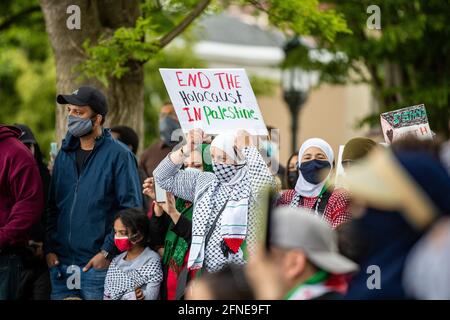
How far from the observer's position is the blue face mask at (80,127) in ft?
25.9

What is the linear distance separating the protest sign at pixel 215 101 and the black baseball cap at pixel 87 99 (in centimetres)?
50

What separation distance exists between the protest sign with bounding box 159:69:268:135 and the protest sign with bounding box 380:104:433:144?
3.47 ft

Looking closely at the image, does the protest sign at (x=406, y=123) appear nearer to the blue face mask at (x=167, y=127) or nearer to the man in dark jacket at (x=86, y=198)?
the man in dark jacket at (x=86, y=198)

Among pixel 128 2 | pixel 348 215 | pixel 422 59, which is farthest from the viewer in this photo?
pixel 422 59

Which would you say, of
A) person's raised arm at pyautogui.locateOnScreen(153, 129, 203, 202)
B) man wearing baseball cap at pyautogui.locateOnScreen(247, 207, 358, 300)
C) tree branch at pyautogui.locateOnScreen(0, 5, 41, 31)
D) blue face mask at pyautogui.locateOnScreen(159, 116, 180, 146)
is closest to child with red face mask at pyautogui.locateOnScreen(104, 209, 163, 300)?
person's raised arm at pyautogui.locateOnScreen(153, 129, 203, 202)

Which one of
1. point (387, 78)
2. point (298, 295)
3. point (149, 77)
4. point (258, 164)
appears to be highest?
point (298, 295)

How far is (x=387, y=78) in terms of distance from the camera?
54.4ft

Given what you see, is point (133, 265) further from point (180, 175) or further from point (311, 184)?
point (311, 184)

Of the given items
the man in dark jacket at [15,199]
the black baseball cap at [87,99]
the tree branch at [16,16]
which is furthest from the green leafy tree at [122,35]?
the tree branch at [16,16]

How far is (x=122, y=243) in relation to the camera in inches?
305

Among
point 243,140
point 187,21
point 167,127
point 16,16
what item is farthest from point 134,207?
point 16,16
